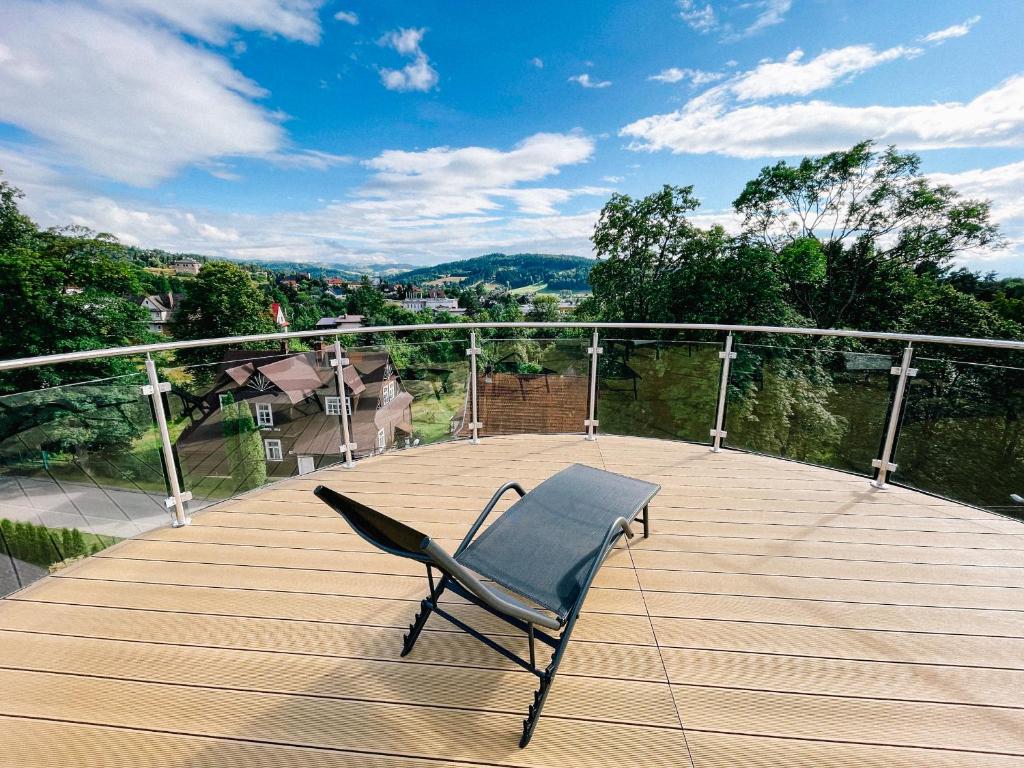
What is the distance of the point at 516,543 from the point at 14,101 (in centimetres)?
3591

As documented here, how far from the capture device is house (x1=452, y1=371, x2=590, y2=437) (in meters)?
3.85

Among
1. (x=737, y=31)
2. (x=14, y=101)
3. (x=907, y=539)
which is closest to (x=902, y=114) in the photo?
(x=737, y=31)

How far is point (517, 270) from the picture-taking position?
68500 millimetres

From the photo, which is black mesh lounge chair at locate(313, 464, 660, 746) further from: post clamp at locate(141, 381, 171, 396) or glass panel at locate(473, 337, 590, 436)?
post clamp at locate(141, 381, 171, 396)

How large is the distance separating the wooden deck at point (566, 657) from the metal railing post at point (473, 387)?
137 centimetres

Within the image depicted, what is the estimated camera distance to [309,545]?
2.30 metres

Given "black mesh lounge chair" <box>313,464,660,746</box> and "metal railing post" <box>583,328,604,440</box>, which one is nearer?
"black mesh lounge chair" <box>313,464,660,746</box>

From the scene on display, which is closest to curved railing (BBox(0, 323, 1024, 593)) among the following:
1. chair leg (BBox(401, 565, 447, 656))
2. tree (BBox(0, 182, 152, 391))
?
chair leg (BBox(401, 565, 447, 656))

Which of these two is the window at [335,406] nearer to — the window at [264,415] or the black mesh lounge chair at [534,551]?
the window at [264,415]

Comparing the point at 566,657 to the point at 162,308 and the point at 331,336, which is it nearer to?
the point at 331,336

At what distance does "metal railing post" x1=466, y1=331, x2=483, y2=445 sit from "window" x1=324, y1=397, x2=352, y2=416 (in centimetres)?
104

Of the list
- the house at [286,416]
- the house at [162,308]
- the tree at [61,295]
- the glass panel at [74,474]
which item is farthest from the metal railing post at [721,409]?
the house at [162,308]

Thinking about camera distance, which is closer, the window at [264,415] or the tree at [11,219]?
the window at [264,415]

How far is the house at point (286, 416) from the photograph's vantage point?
2711 millimetres
